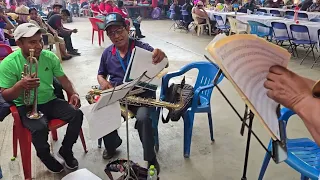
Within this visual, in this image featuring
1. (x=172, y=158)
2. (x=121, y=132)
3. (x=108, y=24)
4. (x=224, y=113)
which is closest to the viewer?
(x=108, y=24)

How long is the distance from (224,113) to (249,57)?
2.62m

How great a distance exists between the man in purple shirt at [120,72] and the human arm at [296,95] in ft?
4.51

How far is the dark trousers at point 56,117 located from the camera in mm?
2182

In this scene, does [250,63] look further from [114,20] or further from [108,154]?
[108,154]

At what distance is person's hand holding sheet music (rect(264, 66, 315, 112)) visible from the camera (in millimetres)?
793

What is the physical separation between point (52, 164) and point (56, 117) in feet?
1.21

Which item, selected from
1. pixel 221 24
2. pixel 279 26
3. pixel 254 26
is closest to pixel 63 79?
pixel 279 26

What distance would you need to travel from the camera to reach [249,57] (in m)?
0.99

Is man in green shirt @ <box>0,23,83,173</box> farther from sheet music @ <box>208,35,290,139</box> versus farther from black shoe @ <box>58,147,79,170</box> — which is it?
sheet music @ <box>208,35,290,139</box>

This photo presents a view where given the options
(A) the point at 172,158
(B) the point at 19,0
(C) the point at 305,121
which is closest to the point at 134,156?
(A) the point at 172,158

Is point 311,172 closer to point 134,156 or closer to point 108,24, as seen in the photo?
point 134,156

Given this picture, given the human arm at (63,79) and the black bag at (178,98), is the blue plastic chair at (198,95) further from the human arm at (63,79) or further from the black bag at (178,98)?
the human arm at (63,79)

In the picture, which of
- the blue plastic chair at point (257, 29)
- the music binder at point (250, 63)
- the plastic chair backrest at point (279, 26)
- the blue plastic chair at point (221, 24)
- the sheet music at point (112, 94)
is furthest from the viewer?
the blue plastic chair at point (221, 24)

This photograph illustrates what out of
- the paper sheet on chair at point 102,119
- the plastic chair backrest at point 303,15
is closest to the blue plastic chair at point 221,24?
the plastic chair backrest at point 303,15
